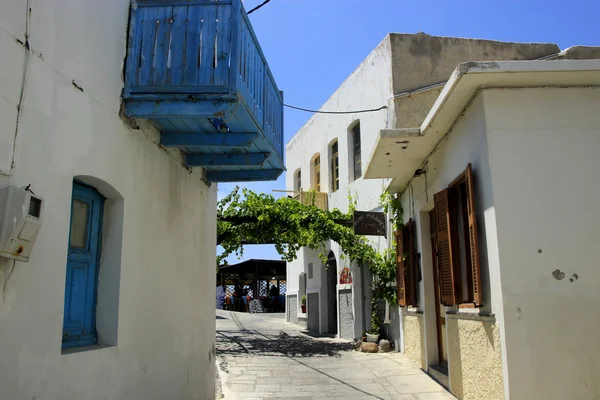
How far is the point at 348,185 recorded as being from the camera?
1386 cm

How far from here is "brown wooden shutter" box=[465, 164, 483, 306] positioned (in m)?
5.24

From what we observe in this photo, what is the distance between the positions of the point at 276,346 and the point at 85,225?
9245 millimetres

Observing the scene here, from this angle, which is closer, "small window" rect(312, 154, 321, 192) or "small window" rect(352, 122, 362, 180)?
"small window" rect(352, 122, 362, 180)

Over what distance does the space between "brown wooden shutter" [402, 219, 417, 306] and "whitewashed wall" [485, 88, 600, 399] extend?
4.08 m

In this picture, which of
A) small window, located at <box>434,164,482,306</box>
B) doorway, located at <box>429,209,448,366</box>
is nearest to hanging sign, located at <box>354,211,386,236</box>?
doorway, located at <box>429,209,448,366</box>

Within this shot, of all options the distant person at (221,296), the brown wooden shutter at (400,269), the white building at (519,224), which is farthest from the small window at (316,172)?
the distant person at (221,296)

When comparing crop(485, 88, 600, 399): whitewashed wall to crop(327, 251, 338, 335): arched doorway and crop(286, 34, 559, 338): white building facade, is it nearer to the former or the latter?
crop(286, 34, 559, 338): white building facade

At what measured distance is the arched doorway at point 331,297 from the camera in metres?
15.5

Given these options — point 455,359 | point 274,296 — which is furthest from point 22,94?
point 274,296

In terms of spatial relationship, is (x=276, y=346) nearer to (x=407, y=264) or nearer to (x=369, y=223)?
(x=369, y=223)

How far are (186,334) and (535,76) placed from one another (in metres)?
4.49

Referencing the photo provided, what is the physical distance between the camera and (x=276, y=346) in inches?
496

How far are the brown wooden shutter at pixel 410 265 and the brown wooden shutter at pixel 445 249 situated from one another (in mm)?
2494

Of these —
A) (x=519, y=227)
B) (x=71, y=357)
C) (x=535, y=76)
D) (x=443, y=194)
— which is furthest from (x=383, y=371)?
(x=71, y=357)
